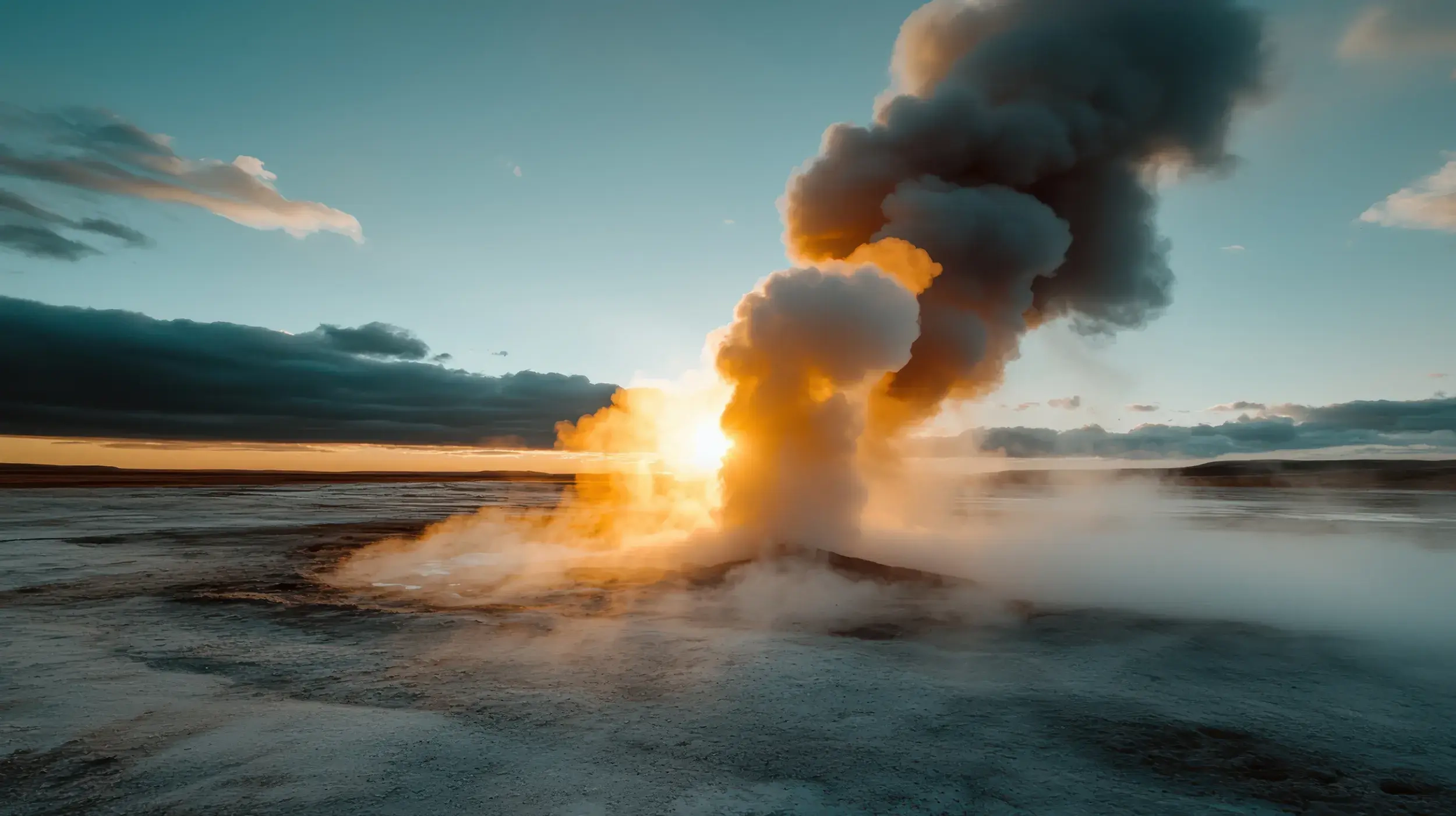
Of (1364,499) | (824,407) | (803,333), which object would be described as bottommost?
(1364,499)

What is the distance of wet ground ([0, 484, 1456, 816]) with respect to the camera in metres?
6.48

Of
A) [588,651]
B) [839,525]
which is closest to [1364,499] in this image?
[839,525]

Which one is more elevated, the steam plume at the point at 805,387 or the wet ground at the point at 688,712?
the steam plume at the point at 805,387

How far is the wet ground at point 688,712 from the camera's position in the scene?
648 centimetres

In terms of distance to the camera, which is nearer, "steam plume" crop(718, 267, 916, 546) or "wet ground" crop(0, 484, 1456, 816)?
"wet ground" crop(0, 484, 1456, 816)

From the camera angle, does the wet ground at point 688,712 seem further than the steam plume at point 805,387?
No

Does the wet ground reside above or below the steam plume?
below

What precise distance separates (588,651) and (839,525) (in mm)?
13700

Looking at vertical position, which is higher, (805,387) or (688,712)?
(805,387)

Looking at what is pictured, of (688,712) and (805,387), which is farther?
(805,387)

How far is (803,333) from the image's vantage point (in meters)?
22.3

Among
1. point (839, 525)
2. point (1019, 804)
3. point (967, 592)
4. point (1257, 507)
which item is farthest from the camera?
point (1257, 507)

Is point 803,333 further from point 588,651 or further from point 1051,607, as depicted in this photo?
point 588,651

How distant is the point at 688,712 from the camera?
28.4 feet
